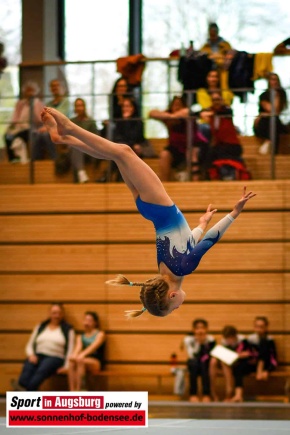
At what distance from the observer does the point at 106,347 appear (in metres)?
11.1

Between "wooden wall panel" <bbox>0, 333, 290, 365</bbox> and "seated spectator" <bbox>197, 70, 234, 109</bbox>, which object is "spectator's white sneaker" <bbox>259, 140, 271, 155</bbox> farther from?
"wooden wall panel" <bbox>0, 333, 290, 365</bbox>

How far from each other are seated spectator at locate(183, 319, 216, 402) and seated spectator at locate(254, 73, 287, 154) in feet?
6.53

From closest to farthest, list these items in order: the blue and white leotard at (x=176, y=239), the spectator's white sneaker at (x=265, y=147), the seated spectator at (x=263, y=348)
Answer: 1. the blue and white leotard at (x=176, y=239)
2. the seated spectator at (x=263, y=348)
3. the spectator's white sneaker at (x=265, y=147)

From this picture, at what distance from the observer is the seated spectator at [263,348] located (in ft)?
34.3

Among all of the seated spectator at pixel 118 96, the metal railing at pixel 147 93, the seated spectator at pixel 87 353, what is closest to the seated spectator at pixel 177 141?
the metal railing at pixel 147 93

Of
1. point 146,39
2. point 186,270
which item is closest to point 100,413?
point 186,270

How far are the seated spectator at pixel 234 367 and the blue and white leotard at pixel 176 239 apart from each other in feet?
12.3

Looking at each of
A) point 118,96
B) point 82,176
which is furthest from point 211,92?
point 82,176

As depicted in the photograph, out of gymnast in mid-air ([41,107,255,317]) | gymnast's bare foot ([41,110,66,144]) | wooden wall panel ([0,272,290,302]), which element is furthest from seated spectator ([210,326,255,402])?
gymnast's bare foot ([41,110,66,144])

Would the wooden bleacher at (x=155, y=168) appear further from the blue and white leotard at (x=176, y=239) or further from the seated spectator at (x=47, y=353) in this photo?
the blue and white leotard at (x=176, y=239)

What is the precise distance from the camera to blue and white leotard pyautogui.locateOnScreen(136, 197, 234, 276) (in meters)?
6.78

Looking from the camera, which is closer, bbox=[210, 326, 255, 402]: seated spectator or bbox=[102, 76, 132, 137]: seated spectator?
bbox=[210, 326, 255, 402]: seated spectator

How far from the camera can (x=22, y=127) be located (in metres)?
11.4

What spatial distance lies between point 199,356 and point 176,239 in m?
3.88
